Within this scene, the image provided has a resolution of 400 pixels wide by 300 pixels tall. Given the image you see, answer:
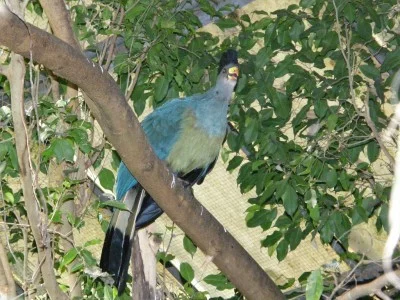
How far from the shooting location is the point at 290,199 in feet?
13.0

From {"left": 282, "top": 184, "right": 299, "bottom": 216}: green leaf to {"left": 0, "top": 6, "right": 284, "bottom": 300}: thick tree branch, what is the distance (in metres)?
0.58

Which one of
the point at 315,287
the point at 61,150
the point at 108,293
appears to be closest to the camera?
the point at 315,287

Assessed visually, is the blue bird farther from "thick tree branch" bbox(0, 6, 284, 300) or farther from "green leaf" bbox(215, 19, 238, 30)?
"thick tree branch" bbox(0, 6, 284, 300)

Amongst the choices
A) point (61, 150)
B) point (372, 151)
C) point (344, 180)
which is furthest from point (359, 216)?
point (61, 150)

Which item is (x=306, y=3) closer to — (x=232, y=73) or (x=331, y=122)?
(x=232, y=73)

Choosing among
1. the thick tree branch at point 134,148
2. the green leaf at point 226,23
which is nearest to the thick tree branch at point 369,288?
the thick tree branch at point 134,148

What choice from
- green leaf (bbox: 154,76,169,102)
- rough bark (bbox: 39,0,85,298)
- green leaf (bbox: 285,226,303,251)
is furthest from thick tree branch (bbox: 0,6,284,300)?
green leaf (bbox: 154,76,169,102)

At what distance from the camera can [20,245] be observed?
15.3 ft

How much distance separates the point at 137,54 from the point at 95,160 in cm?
48

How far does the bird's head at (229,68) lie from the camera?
4.04 m

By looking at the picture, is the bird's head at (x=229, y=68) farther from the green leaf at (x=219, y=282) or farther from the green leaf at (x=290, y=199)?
the green leaf at (x=219, y=282)

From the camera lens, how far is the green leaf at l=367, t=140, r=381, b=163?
13.6ft

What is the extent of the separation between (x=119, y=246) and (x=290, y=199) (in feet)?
2.73

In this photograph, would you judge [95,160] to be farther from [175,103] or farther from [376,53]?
[376,53]
